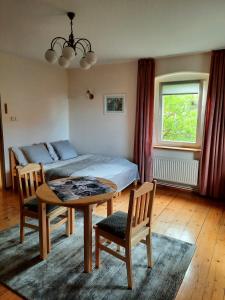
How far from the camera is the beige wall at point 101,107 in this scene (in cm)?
436

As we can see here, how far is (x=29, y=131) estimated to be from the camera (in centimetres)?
443

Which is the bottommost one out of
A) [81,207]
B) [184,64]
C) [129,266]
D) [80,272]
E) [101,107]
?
[80,272]

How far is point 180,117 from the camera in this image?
421 cm

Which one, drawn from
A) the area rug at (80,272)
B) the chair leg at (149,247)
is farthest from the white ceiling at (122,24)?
the area rug at (80,272)

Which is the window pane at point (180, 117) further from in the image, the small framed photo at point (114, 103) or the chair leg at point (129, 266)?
the chair leg at point (129, 266)

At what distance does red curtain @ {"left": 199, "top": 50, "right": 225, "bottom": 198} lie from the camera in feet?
11.4

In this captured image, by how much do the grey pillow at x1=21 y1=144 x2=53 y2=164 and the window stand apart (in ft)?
7.31

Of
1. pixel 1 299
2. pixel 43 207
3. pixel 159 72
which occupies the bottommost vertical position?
pixel 1 299

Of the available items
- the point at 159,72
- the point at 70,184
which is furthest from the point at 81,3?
the point at 159,72

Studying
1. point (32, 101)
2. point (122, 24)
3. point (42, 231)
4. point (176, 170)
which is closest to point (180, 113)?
point (176, 170)

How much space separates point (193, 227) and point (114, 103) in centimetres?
283

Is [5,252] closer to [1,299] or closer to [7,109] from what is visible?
[1,299]

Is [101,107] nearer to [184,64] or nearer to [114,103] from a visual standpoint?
[114,103]

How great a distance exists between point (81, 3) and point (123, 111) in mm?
2615
